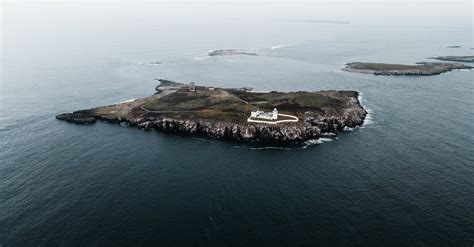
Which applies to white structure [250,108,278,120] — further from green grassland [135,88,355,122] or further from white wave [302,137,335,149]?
white wave [302,137,335,149]

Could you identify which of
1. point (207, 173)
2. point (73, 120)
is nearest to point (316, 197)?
point (207, 173)

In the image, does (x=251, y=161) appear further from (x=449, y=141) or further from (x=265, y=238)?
(x=449, y=141)

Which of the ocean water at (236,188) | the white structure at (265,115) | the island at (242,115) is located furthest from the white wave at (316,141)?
the white structure at (265,115)

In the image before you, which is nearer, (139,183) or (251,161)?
(139,183)

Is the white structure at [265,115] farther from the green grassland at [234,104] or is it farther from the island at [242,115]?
the green grassland at [234,104]

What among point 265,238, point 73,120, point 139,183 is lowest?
point 265,238

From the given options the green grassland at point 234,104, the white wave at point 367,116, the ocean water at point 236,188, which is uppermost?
the green grassland at point 234,104

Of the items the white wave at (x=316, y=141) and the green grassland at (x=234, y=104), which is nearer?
the white wave at (x=316, y=141)

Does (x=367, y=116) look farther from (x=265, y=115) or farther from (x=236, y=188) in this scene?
(x=236, y=188)
